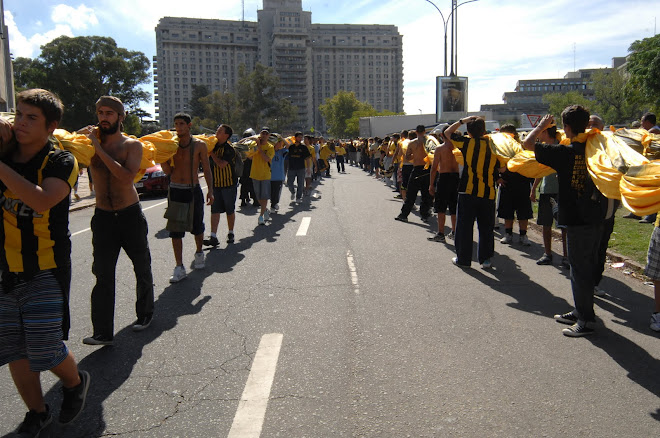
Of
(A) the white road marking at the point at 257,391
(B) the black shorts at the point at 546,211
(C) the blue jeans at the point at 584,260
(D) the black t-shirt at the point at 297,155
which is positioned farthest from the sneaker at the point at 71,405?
(D) the black t-shirt at the point at 297,155

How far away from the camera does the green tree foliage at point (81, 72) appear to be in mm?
57438

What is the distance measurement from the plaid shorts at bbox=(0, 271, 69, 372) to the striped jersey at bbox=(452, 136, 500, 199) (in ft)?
17.8

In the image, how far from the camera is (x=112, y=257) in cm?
440

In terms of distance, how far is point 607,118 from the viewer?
6825 centimetres

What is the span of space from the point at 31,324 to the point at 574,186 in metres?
4.19

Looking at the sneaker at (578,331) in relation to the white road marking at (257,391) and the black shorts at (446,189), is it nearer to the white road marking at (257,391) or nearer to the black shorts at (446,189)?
the white road marking at (257,391)

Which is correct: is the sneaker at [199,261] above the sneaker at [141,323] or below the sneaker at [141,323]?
above

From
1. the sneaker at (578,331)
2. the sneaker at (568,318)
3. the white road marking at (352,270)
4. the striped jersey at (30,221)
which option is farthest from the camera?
the white road marking at (352,270)

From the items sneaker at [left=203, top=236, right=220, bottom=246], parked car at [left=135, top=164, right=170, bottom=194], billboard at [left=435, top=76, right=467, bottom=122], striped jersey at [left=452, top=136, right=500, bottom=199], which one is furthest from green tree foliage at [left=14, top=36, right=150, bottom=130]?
striped jersey at [left=452, top=136, right=500, bottom=199]

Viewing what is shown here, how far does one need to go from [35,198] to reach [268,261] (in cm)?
493

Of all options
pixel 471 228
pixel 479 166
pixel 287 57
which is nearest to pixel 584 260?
pixel 471 228

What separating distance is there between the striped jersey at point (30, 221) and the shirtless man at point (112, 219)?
114 cm

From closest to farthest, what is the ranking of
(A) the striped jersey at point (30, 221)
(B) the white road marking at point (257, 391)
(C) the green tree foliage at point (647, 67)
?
1. (A) the striped jersey at point (30, 221)
2. (B) the white road marking at point (257, 391)
3. (C) the green tree foliage at point (647, 67)

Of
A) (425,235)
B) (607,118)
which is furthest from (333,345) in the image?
(607,118)
